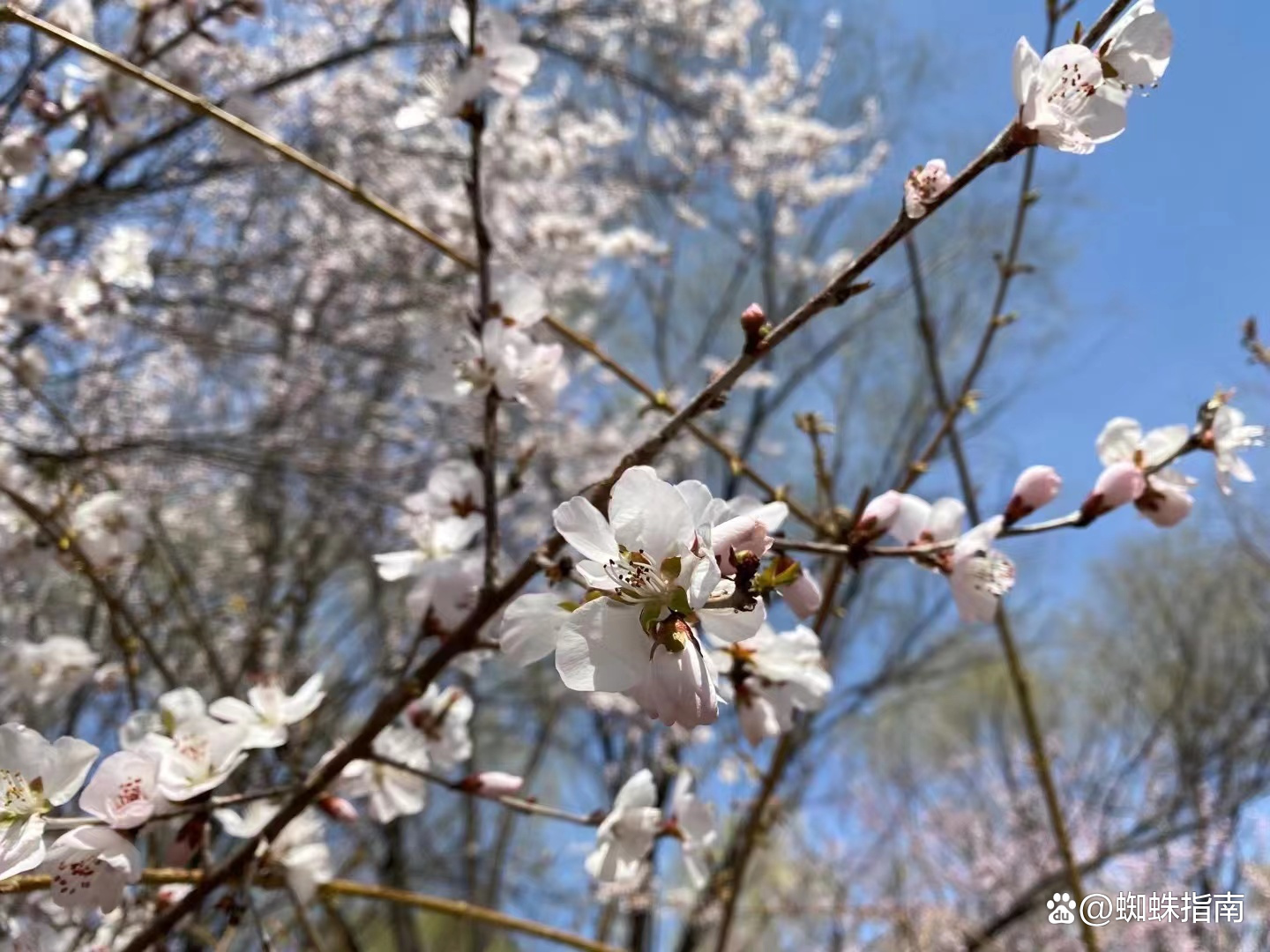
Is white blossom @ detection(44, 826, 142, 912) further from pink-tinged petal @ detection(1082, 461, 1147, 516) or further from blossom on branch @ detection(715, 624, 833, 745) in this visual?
pink-tinged petal @ detection(1082, 461, 1147, 516)

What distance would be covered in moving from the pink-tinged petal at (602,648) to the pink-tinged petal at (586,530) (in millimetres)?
30

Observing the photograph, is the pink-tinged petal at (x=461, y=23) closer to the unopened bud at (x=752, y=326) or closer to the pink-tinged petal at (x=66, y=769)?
the unopened bud at (x=752, y=326)

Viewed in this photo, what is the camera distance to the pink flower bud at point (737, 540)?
1.68 feet

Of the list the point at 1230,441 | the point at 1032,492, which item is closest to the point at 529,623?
the point at 1032,492

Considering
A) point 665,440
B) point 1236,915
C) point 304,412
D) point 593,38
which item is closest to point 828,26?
point 593,38

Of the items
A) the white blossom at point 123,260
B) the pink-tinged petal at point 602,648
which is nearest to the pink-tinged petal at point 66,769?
the pink-tinged petal at point 602,648

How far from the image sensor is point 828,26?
5.46m

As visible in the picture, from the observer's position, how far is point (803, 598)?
66 centimetres

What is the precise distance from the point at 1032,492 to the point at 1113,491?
0.07 metres

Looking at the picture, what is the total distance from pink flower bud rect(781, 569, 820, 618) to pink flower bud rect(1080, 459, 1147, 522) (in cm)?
28

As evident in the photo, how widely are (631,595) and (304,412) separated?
2.75 metres

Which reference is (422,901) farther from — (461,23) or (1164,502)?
(461,23)

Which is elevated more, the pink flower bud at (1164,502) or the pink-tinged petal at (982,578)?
the pink flower bud at (1164,502)

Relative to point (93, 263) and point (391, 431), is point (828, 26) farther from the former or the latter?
point (93, 263)
